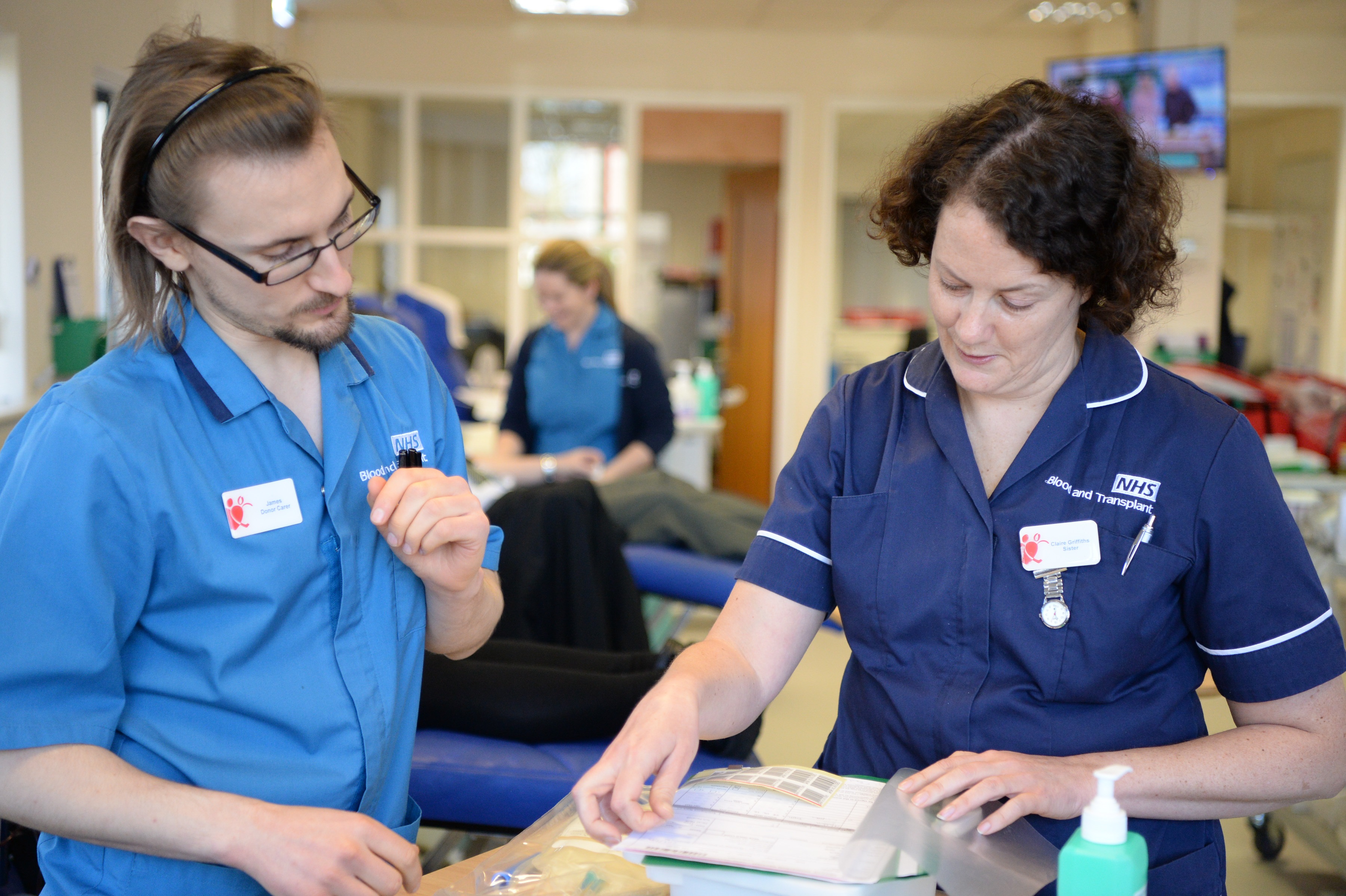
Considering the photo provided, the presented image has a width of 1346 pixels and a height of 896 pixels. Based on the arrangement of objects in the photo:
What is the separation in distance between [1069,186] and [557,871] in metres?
0.86

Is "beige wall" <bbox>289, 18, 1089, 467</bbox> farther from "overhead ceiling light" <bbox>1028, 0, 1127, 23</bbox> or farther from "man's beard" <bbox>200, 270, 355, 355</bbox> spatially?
"man's beard" <bbox>200, 270, 355, 355</bbox>

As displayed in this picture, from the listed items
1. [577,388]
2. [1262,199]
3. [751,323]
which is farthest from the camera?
[1262,199]

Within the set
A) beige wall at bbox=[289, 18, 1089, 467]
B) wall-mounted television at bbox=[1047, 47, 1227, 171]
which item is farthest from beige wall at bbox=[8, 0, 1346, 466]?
wall-mounted television at bbox=[1047, 47, 1227, 171]

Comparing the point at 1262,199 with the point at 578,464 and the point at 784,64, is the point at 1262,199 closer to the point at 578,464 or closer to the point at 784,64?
the point at 784,64

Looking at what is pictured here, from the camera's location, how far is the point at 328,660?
1.07 metres

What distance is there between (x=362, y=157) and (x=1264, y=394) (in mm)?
5372

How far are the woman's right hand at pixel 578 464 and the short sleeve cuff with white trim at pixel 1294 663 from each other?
2.71 m

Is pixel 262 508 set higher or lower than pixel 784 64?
lower

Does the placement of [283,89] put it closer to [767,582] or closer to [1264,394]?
[767,582]

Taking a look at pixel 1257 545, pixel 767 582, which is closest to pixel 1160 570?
pixel 1257 545

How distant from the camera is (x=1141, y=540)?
1115 millimetres

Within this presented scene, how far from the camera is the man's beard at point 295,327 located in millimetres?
1062

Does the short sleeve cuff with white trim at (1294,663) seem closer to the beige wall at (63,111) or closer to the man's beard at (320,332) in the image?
the man's beard at (320,332)

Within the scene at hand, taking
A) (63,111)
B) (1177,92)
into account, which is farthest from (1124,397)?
(1177,92)
